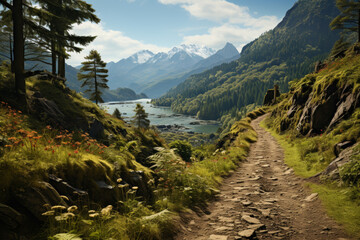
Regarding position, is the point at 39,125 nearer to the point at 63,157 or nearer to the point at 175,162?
the point at 63,157

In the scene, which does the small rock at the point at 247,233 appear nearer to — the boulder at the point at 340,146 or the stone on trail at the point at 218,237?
the stone on trail at the point at 218,237

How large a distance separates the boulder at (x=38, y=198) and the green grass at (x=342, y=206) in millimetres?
6374

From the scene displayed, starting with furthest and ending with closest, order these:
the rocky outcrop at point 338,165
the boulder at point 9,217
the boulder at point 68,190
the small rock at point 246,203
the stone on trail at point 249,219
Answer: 1. the rocky outcrop at point 338,165
2. the small rock at point 246,203
3. the stone on trail at point 249,219
4. the boulder at point 68,190
5. the boulder at point 9,217

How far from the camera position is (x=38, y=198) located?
355 cm

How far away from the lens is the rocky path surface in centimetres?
473

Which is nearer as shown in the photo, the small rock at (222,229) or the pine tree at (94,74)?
the small rock at (222,229)

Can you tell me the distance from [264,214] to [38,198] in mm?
5580

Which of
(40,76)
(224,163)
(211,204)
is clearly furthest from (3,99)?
(224,163)

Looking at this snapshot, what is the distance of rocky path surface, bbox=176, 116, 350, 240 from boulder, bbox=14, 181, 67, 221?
2875 mm

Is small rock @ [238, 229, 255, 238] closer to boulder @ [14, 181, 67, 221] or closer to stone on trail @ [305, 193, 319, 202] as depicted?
stone on trail @ [305, 193, 319, 202]

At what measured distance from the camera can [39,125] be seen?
762 centimetres

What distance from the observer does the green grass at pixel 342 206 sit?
470cm

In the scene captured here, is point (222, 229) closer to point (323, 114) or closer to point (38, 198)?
point (38, 198)

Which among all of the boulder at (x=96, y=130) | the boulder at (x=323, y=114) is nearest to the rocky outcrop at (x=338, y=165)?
the boulder at (x=323, y=114)
